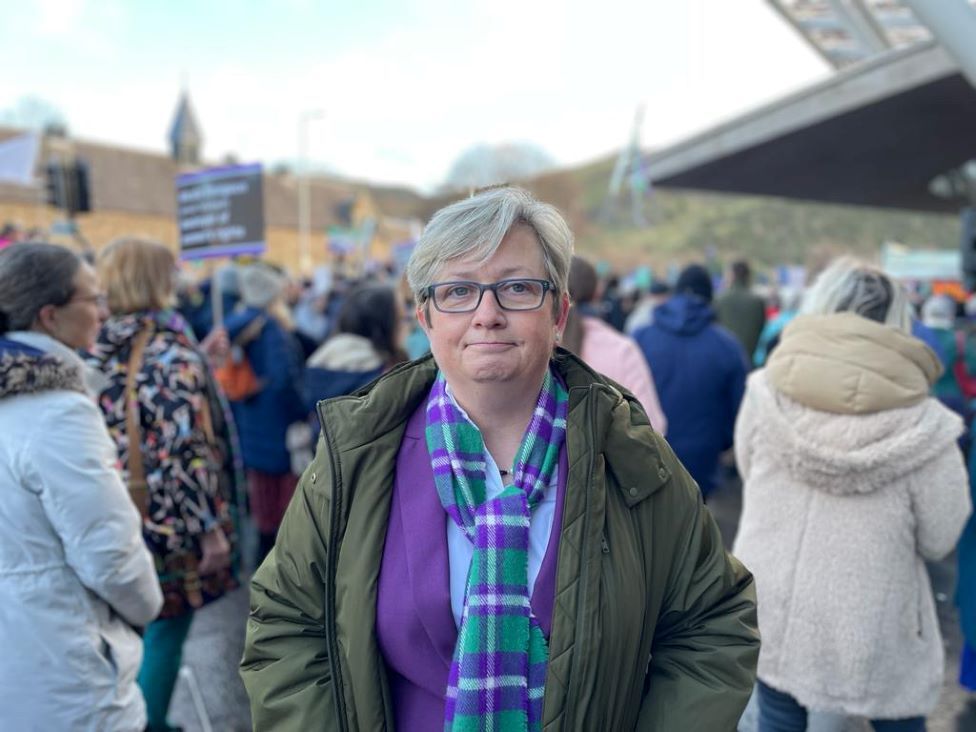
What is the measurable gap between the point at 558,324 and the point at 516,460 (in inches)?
11.8

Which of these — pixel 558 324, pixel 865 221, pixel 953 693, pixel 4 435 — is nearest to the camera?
pixel 558 324

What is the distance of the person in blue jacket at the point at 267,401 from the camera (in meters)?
5.30

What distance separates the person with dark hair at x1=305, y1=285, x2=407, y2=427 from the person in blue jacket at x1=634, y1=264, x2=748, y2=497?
4.65 feet

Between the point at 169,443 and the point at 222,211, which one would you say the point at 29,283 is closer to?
the point at 169,443

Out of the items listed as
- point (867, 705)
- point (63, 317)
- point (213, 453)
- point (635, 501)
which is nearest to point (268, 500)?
point (213, 453)

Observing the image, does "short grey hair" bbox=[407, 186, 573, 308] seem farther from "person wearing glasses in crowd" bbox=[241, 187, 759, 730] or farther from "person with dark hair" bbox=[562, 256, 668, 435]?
"person with dark hair" bbox=[562, 256, 668, 435]

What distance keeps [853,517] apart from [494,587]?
4.73 feet

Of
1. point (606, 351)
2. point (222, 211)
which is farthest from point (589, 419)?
point (222, 211)

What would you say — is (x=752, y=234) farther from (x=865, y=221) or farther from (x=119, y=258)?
(x=119, y=258)

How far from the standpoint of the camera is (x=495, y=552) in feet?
4.97

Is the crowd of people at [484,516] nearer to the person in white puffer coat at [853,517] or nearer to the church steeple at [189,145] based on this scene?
the person in white puffer coat at [853,517]

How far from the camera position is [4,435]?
7.28ft

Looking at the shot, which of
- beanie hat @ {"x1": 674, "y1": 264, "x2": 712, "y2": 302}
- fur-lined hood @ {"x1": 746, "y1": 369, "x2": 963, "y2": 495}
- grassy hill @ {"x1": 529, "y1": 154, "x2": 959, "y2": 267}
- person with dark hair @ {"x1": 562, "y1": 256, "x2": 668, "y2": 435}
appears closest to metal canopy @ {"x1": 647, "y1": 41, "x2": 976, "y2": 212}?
beanie hat @ {"x1": 674, "y1": 264, "x2": 712, "y2": 302}

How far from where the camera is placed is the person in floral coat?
3.06m
